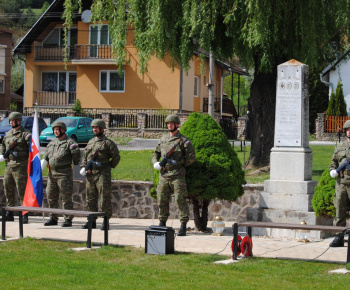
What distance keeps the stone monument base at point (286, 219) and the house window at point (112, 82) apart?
3004 centimetres

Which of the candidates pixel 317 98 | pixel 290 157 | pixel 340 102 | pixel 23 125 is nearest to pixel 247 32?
pixel 290 157

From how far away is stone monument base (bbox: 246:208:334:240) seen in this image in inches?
488

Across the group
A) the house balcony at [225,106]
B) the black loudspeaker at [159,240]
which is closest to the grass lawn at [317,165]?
the black loudspeaker at [159,240]

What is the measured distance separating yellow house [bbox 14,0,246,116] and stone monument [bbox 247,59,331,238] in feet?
89.6

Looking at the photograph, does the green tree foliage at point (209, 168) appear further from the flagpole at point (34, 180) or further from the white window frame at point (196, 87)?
the white window frame at point (196, 87)

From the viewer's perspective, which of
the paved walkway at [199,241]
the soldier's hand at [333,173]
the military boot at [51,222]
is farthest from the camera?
the military boot at [51,222]

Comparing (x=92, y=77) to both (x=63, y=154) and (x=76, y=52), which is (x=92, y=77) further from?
(x=63, y=154)

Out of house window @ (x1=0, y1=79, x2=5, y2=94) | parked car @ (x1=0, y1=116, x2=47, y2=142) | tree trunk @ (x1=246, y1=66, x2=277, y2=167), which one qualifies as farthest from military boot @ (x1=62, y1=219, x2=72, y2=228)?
house window @ (x1=0, y1=79, x2=5, y2=94)

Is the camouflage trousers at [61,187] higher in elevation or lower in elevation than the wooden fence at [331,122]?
lower

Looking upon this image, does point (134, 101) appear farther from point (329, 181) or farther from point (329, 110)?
point (329, 181)

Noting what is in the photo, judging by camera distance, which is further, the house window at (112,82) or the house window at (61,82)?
the house window at (61,82)

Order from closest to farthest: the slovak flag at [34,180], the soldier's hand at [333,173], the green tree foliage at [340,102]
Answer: the soldier's hand at [333,173] → the slovak flag at [34,180] → the green tree foliage at [340,102]

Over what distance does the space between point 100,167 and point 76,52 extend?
100ft

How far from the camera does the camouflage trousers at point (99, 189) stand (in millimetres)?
13125
